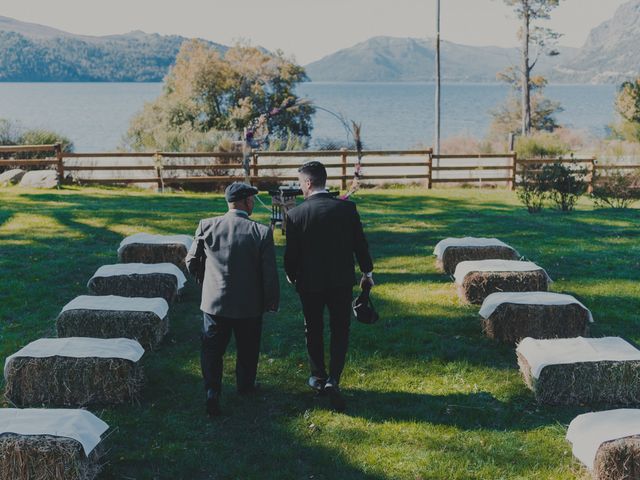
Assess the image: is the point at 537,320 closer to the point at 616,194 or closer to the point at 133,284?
the point at 133,284

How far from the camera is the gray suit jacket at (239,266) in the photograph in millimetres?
5625

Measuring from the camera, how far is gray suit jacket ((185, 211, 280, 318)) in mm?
5625

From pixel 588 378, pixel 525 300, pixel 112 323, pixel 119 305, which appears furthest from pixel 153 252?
pixel 588 378

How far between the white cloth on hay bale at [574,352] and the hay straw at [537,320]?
2.94ft

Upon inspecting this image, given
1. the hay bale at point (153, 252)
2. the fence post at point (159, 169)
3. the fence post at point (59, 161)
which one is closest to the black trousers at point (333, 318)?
the hay bale at point (153, 252)

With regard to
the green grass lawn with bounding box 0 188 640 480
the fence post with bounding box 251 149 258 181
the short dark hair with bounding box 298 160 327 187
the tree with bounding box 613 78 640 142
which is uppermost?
the tree with bounding box 613 78 640 142

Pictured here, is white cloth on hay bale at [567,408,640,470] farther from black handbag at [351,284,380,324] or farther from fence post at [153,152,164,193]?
fence post at [153,152,164,193]

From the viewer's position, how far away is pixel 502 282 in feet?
28.0

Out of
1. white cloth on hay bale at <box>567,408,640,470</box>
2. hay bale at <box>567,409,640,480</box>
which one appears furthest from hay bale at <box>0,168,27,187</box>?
hay bale at <box>567,409,640,480</box>

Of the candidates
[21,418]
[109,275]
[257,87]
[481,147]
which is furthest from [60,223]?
[257,87]

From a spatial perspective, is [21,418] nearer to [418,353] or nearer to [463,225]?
[418,353]

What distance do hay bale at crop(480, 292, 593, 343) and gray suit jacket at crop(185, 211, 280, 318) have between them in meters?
2.78

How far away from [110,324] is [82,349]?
1069mm

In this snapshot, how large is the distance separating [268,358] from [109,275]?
275cm
